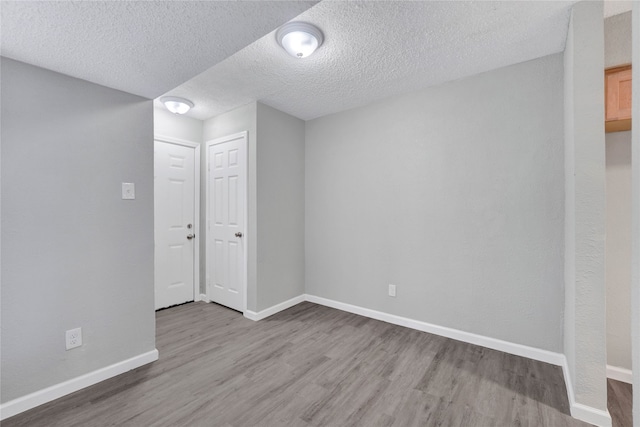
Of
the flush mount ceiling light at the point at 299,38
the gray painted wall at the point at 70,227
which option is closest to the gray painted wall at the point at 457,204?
the flush mount ceiling light at the point at 299,38

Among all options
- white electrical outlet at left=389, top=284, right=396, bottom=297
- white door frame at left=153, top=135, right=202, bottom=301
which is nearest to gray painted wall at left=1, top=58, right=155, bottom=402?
white door frame at left=153, top=135, right=202, bottom=301

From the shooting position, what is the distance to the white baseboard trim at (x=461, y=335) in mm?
2310

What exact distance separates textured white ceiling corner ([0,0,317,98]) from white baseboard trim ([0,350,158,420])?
2157 mm

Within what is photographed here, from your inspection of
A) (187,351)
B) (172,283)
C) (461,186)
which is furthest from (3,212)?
(461,186)

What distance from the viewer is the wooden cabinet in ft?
6.02

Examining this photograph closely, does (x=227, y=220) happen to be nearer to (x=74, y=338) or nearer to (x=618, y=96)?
(x=74, y=338)

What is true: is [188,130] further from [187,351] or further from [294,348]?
[294,348]

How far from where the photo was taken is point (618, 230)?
208 cm

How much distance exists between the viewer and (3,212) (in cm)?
171

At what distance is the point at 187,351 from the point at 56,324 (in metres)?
1.00

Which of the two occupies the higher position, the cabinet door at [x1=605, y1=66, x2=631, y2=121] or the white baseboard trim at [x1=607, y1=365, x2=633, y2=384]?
the cabinet door at [x1=605, y1=66, x2=631, y2=121]

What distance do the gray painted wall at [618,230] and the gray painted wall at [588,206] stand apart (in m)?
0.56

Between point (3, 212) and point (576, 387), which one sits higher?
point (3, 212)

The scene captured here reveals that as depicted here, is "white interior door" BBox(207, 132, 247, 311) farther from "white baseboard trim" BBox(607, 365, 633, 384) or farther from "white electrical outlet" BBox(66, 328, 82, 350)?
"white baseboard trim" BBox(607, 365, 633, 384)
